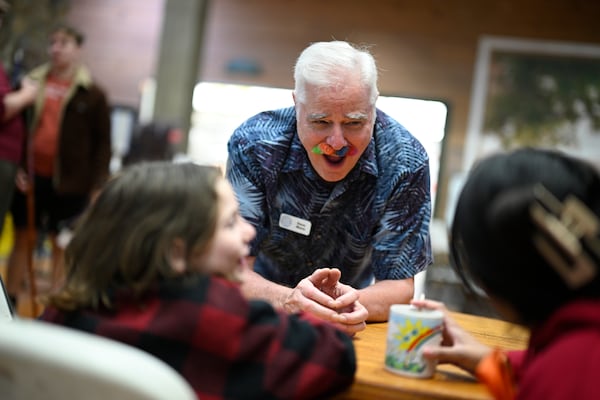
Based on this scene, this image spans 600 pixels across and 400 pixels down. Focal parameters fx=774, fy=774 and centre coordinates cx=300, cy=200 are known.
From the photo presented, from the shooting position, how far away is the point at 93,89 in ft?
16.2

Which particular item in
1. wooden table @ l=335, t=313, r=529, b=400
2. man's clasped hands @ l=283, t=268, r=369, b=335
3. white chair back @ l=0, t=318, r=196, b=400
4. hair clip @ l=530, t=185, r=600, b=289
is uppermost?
hair clip @ l=530, t=185, r=600, b=289

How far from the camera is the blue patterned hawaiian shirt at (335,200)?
2.11m

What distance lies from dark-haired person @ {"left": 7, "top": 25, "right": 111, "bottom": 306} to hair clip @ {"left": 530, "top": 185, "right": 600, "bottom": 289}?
4090 mm

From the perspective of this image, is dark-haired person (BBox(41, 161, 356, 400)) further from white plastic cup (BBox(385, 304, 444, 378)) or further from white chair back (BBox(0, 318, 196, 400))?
white chair back (BBox(0, 318, 196, 400))

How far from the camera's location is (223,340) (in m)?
1.13

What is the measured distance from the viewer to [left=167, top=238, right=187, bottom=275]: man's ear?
1.20 m

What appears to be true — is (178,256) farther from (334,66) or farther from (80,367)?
(334,66)

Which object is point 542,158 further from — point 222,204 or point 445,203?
point 445,203

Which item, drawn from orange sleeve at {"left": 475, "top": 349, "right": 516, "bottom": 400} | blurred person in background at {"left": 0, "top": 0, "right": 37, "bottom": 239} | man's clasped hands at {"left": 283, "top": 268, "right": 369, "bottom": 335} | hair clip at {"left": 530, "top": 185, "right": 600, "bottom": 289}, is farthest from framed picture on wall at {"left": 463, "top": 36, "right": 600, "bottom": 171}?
hair clip at {"left": 530, "top": 185, "right": 600, "bottom": 289}

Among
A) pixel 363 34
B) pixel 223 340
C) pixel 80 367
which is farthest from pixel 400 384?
pixel 363 34

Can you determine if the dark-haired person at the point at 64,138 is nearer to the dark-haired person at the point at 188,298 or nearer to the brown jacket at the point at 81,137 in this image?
the brown jacket at the point at 81,137

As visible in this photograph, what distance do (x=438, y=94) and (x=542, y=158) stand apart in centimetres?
671

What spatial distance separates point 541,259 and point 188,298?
0.51 meters

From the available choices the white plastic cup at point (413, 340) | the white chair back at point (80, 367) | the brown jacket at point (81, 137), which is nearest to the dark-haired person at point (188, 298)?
the white plastic cup at point (413, 340)
